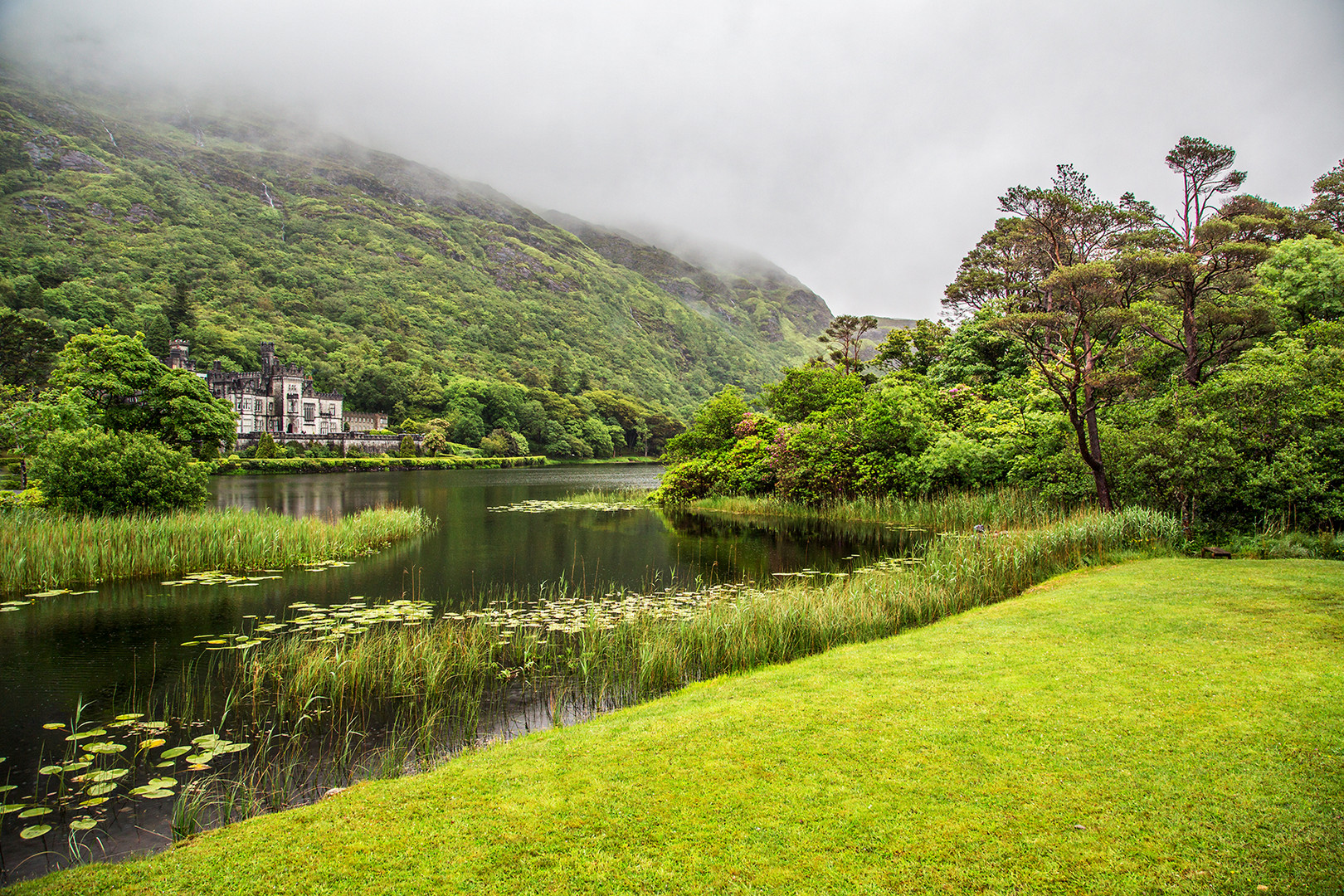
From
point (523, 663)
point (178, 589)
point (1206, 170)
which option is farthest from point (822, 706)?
point (1206, 170)

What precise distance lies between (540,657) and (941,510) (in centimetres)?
1841

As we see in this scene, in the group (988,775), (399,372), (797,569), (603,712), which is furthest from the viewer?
(399,372)

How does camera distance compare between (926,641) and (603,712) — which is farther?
(926,641)

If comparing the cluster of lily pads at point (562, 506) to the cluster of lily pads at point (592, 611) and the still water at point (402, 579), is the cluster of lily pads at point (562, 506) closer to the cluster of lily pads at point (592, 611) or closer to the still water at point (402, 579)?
the still water at point (402, 579)

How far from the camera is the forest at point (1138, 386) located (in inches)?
584

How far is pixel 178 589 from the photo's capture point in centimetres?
1416

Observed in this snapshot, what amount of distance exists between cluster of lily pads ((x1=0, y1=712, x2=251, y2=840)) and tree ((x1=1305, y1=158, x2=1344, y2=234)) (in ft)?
130

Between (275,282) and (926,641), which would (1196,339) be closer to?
(926,641)

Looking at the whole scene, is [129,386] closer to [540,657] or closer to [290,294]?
[540,657]

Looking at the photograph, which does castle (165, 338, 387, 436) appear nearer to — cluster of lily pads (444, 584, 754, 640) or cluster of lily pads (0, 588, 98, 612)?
cluster of lily pads (0, 588, 98, 612)

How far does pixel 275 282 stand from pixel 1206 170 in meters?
161

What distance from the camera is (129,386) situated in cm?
2483

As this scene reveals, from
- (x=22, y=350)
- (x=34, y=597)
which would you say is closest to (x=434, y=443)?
(x=22, y=350)

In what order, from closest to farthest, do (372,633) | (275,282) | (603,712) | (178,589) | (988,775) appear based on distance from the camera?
(988,775)
(603,712)
(372,633)
(178,589)
(275,282)
